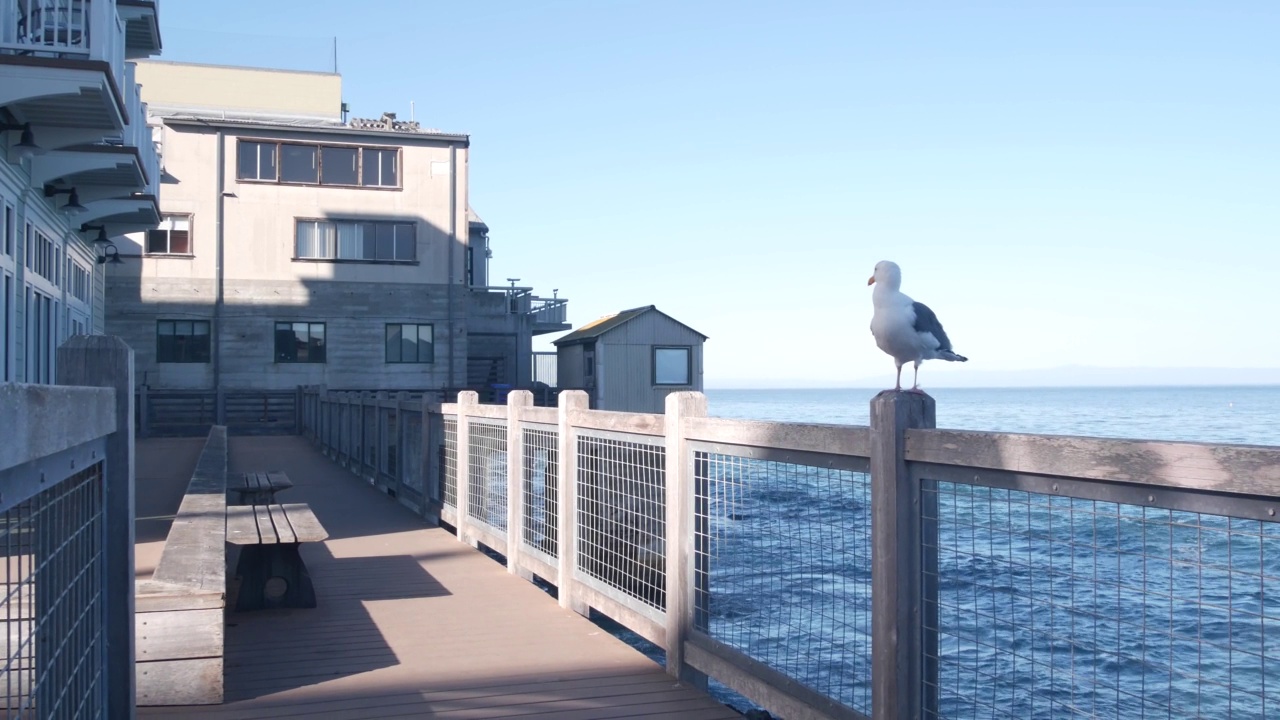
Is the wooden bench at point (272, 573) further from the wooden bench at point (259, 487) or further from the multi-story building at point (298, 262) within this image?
the multi-story building at point (298, 262)

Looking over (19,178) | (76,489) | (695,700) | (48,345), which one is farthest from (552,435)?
(48,345)

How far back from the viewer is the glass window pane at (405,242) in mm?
36219

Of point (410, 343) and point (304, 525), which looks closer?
A: point (304, 525)

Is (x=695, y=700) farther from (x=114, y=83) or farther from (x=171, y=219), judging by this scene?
(x=171, y=219)

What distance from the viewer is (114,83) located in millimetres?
11539

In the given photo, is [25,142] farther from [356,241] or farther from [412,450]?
[356,241]

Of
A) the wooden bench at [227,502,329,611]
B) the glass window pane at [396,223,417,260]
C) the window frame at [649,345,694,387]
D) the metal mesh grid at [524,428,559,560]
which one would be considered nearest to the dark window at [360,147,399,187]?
the glass window pane at [396,223,417,260]

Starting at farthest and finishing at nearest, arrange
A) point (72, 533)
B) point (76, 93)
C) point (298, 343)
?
point (298, 343) < point (76, 93) < point (72, 533)

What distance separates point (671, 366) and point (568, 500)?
30868 millimetres

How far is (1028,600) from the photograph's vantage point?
7156 mm

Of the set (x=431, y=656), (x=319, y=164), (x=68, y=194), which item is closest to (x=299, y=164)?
(x=319, y=164)

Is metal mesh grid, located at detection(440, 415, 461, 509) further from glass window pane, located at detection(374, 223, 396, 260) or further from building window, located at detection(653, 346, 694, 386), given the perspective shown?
building window, located at detection(653, 346, 694, 386)

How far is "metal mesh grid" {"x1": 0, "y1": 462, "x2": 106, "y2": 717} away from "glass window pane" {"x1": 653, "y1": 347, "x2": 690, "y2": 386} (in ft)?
110

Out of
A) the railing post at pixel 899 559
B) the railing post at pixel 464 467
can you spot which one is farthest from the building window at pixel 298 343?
the railing post at pixel 899 559
